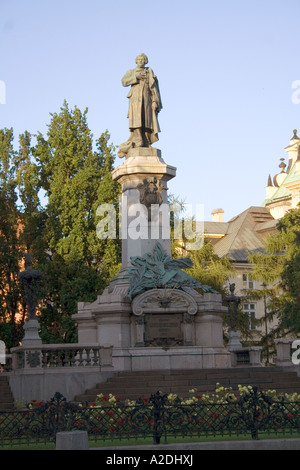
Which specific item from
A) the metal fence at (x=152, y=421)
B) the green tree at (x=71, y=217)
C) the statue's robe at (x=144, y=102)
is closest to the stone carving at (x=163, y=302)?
the statue's robe at (x=144, y=102)

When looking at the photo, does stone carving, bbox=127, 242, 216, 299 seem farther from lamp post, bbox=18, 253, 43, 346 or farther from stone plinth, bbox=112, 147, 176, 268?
lamp post, bbox=18, 253, 43, 346

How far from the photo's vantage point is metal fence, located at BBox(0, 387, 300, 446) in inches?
619

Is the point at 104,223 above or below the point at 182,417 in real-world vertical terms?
above

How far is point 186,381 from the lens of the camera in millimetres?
25062

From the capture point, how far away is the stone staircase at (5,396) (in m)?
24.0

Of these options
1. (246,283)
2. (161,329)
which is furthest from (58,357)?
(246,283)

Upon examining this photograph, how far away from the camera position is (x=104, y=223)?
4678 centimetres

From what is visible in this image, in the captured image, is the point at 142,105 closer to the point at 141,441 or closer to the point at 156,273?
the point at 156,273

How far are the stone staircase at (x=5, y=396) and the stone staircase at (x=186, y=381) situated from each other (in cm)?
188

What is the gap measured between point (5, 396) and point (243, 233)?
180 ft
